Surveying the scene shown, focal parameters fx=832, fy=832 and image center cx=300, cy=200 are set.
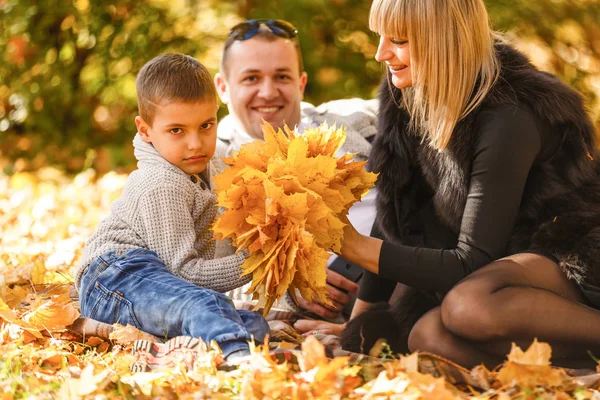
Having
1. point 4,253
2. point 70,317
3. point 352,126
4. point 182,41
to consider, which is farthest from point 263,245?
point 182,41

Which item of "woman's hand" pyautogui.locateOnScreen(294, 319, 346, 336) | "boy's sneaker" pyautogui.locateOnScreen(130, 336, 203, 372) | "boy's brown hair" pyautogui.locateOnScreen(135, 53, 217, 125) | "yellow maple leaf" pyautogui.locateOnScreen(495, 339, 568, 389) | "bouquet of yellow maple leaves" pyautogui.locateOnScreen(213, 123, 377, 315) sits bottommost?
"woman's hand" pyautogui.locateOnScreen(294, 319, 346, 336)

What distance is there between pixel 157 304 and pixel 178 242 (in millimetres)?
302

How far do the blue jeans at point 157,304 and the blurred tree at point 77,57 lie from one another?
12.5ft

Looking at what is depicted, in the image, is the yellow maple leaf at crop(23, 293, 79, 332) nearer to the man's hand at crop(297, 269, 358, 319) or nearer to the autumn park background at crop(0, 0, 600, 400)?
the man's hand at crop(297, 269, 358, 319)

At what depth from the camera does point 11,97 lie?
6.71m

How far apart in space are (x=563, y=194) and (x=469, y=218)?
1.14ft

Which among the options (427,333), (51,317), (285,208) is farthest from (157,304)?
(427,333)

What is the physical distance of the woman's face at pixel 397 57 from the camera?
3.00 meters

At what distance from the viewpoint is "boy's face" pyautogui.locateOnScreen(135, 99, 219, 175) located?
3.27 meters

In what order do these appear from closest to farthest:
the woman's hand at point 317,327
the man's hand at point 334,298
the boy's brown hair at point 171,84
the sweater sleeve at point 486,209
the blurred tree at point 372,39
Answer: the sweater sleeve at point 486,209, the boy's brown hair at point 171,84, the woman's hand at point 317,327, the man's hand at point 334,298, the blurred tree at point 372,39

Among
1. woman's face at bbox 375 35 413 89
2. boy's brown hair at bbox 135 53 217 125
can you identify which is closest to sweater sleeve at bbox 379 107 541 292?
woman's face at bbox 375 35 413 89

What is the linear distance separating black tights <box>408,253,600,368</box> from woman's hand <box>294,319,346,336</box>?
646 mm

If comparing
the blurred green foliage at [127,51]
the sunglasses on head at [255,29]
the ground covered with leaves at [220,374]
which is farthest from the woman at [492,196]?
the blurred green foliage at [127,51]

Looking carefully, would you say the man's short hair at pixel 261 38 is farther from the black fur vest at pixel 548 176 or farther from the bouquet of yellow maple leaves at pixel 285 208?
the bouquet of yellow maple leaves at pixel 285 208
